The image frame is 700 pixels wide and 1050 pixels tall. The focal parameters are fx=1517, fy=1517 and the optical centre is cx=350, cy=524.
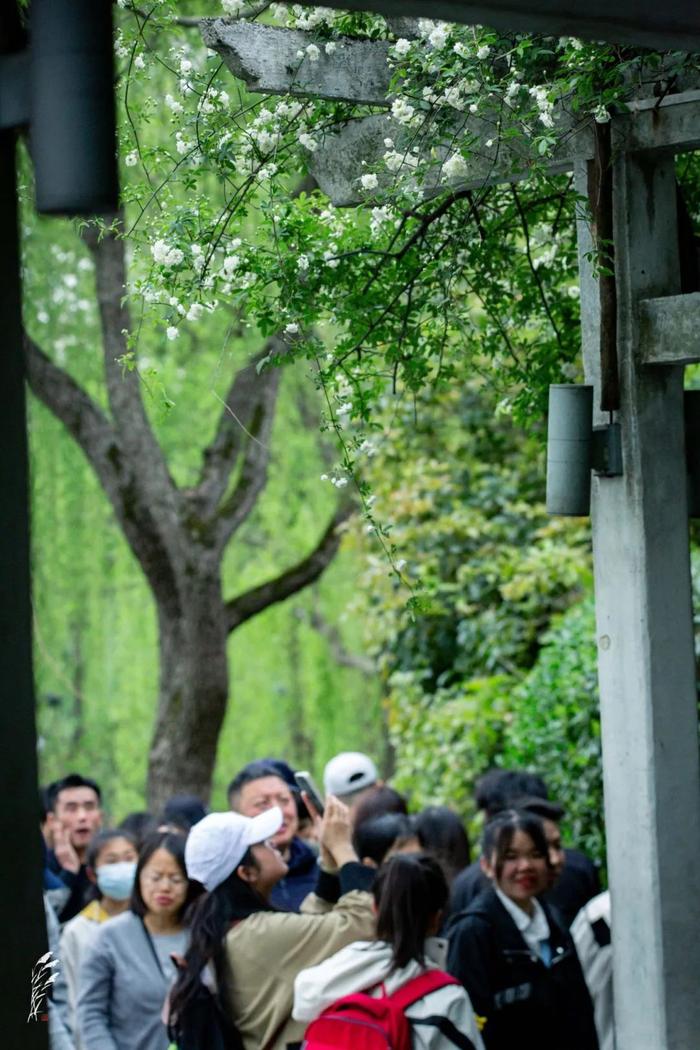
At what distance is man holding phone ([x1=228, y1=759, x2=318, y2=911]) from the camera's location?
6.29 m

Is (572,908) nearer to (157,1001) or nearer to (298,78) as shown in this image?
(157,1001)

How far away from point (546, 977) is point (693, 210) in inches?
110

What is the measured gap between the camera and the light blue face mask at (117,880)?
21.1 feet

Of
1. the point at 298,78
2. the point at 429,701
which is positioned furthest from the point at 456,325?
the point at 429,701

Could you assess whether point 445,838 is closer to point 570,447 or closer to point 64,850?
point 64,850

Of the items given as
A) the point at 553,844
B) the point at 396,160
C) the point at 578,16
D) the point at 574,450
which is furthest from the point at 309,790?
the point at 578,16

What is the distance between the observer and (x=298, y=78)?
15.1ft

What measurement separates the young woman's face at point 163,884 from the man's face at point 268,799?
0.80 metres

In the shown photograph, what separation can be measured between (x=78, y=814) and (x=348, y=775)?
1.38 metres

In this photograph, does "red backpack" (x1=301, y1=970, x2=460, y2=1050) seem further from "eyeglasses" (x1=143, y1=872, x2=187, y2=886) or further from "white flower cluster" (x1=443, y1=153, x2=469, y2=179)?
"white flower cluster" (x1=443, y1=153, x2=469, y2=179)

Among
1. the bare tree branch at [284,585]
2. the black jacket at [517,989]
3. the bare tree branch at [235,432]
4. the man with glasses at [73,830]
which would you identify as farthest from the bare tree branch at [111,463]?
the black jacket at [517,989]

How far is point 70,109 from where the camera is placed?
6.91 feet

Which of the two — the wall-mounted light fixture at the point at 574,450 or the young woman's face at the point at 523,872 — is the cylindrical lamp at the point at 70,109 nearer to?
the wall-mounted light fixture at the point at 574,450

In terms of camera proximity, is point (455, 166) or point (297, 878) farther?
point (297, 878)
